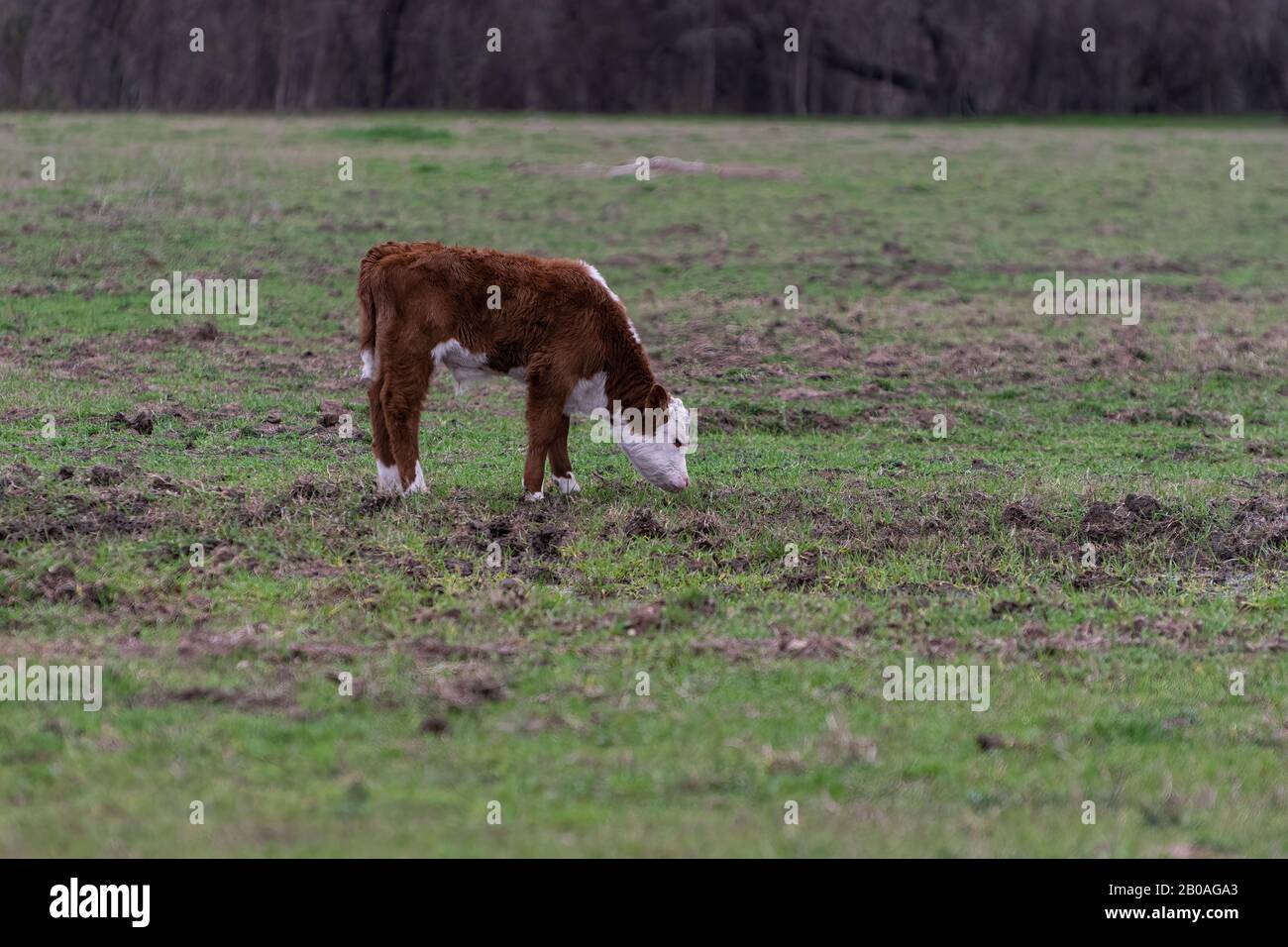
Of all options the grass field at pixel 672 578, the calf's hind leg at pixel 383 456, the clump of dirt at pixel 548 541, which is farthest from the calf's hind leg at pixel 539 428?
the calf's hind leg at pixel 383 456

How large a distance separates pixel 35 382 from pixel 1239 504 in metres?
11.2

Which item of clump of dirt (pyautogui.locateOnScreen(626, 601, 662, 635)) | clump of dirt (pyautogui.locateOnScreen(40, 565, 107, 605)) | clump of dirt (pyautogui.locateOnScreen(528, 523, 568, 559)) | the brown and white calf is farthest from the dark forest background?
clump of dirt (pyautogui.locateOnScreen(626, 601, 662, 635))

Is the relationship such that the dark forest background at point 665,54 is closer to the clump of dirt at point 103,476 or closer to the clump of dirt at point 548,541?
the clump of dirt at point 103,476

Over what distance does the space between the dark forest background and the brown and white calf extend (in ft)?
154

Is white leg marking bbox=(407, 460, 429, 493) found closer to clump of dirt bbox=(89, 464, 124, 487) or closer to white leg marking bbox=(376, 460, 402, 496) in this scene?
white leg marking bbox=(376, 460, 402, 496)

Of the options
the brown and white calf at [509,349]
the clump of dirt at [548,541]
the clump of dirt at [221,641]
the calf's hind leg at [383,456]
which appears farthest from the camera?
the calf's hind leg at [383,456]

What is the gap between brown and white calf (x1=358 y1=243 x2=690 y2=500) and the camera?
10492 mm

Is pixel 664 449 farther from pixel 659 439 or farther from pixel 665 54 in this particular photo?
pixel 665 54

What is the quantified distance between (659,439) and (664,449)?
83 millimetres

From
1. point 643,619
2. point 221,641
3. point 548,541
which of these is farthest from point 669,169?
point 221,641

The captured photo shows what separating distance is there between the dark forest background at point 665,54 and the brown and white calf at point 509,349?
47.0 metres

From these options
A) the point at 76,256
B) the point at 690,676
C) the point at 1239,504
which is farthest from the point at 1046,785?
the point at 76,256

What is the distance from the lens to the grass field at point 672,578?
20.7 feet

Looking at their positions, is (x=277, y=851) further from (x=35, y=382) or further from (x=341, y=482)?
(x=35, y=382)
